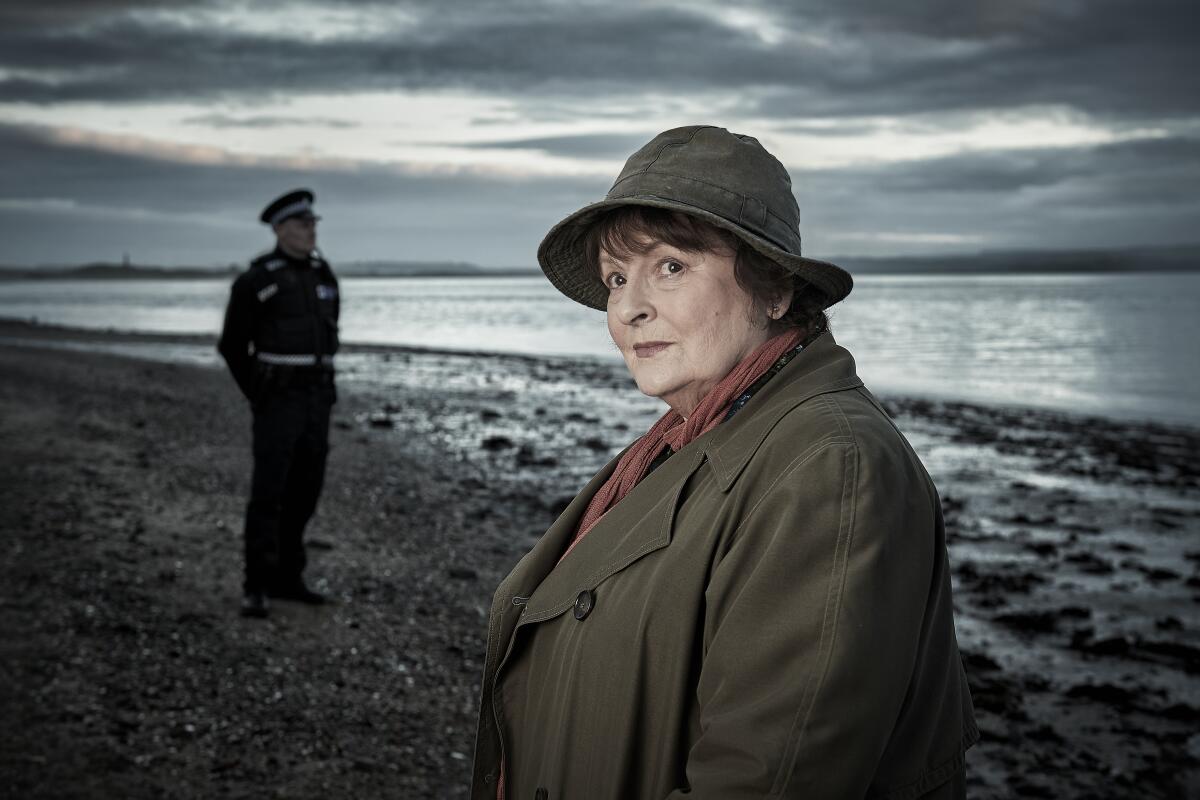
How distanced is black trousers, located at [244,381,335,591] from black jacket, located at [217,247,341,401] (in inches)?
7.1

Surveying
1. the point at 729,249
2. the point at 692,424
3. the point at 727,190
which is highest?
the point at 727,190

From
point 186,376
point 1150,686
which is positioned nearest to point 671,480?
point 1150,686

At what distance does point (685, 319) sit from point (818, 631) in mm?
804

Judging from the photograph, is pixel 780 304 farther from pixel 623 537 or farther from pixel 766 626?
pixel 766 626

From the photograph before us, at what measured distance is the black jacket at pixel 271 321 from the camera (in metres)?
6.51

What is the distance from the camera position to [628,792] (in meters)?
1.92

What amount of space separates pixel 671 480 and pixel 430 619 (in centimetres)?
547

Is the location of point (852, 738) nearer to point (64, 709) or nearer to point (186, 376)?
point (64, 709)

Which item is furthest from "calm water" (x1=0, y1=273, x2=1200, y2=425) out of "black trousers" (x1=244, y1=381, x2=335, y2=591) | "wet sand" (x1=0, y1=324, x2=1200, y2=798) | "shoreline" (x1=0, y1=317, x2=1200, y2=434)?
"black trousers" (x1=244, y1=381, x2=335, y2=591)

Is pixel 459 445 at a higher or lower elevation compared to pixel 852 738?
lower

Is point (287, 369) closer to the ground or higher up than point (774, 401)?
closer to the ground

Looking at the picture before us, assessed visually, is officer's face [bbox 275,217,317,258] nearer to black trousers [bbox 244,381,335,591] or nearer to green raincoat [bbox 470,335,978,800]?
→ black trousers [bbox 244,381,335,591]

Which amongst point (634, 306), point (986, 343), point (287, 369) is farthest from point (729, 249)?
point (986, 343)

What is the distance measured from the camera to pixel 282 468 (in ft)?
21.6
